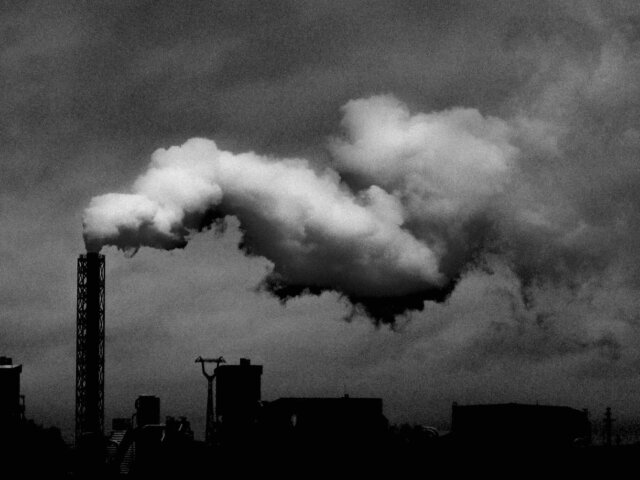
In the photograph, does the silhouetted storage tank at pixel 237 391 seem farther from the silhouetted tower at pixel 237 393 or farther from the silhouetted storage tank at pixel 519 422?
the silhouetted storage tank at pixel 519 422

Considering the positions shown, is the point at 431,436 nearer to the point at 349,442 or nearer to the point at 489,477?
the point at 349,442

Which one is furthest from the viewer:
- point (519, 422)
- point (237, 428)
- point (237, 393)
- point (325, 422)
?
point (237, 393)

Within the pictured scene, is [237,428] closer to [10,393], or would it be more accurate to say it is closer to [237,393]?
[237,393]

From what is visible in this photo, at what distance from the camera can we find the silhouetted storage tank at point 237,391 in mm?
93188

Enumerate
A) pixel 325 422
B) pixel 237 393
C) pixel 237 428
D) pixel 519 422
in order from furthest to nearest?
1. pixel 237 393
2. pixel 237 428
3. pixel 519 422
4. pixel 325 422

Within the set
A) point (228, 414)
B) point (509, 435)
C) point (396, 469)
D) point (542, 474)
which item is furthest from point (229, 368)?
point (542, 474)

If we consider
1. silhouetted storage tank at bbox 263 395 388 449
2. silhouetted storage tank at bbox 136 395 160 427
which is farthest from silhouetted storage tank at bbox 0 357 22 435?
silhouetted storage tank at bbox 263 395 388 449

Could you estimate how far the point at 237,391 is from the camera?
9719cm

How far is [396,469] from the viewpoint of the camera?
5572cm

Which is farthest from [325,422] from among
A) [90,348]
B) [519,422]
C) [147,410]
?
[147,410]

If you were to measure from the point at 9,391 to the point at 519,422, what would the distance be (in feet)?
177

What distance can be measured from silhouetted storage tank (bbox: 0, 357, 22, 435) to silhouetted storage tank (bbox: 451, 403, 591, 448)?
141 ft

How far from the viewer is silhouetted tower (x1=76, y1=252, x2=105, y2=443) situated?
284 ft

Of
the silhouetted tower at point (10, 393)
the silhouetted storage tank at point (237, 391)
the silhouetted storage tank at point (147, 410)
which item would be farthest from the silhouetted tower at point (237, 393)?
the silhouetted tower at point (10, 393)
